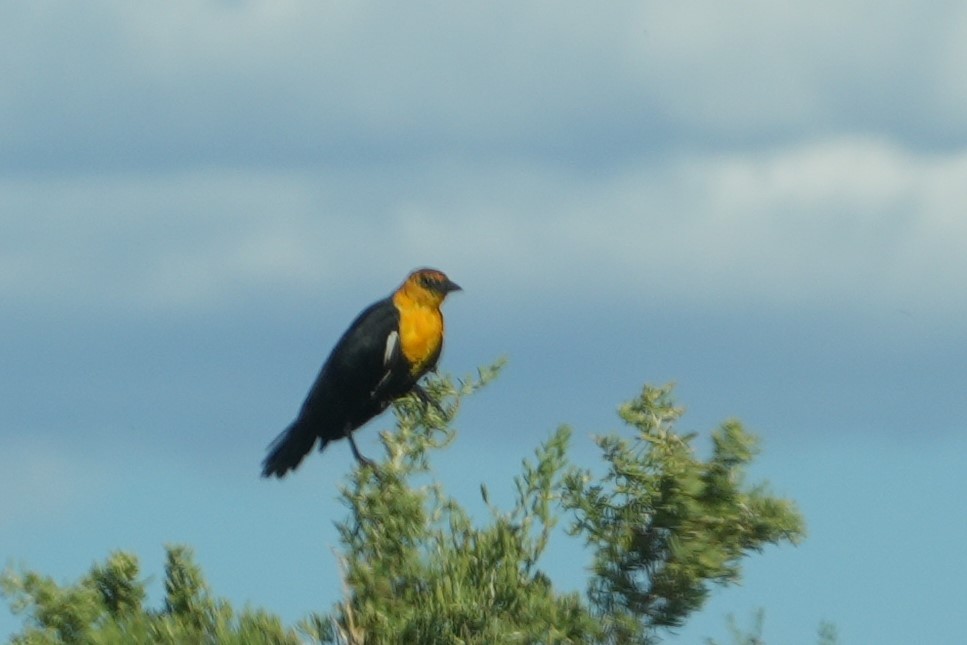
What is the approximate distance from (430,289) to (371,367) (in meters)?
0.68

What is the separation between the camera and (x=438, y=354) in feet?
35.4

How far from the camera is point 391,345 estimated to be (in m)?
10.7

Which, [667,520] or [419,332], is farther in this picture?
[419,332]

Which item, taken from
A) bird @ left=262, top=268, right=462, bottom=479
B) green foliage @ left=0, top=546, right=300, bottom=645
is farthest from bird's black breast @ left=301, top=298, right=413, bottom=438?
green foliage @ left=0, top=546, right=300, bottom=645

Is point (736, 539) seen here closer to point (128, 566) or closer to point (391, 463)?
point (391, 463)

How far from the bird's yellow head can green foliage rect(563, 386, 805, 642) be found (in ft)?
14.9

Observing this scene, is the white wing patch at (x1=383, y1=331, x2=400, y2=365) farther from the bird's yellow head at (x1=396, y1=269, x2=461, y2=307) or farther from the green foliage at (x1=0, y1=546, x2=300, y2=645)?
the green foliage at (x1=0, y1=546, x2=300, y2=645)

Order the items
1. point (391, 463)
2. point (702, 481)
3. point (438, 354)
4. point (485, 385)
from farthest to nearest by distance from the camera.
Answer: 1. point (438, 354)
2. point (485, 385)
3. point (391, 463)
4. point (702, 481)

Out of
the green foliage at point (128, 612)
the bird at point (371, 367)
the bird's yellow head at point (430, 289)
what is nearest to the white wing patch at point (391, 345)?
the bird at point (371, 367)

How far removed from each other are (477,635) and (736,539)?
98cm

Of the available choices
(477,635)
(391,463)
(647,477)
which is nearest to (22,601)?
(391,463)

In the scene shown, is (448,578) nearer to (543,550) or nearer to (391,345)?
(543,550)

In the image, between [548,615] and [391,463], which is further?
[391,463]

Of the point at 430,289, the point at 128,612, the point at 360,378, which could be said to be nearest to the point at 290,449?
the point at 360,378
